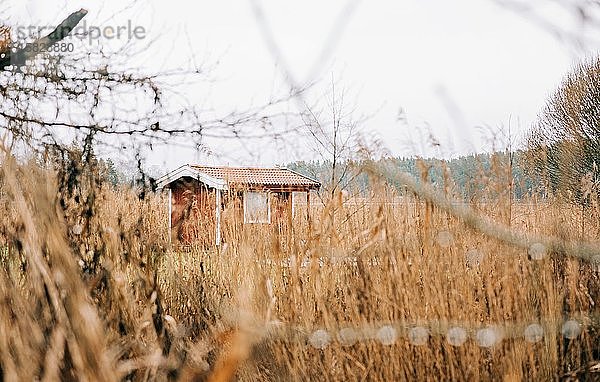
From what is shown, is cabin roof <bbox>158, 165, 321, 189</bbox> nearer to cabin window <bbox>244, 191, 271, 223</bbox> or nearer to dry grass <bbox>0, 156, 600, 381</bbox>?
cabin window <bbox>244, 191, 271, 223</bbox>

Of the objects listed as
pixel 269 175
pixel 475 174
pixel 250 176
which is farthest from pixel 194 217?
pixel 269 175

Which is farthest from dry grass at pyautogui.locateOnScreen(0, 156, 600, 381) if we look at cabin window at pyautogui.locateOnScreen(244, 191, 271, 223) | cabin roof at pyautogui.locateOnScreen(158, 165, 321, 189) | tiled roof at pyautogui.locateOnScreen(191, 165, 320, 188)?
tiled roof at pyautogui.locateOnScreen(191, 165, 320, 188)

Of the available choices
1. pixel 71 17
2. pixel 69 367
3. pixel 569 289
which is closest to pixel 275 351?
pixel 569 289

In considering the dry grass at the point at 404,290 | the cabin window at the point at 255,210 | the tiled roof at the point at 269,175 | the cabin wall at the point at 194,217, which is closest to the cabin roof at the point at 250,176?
the tiled roof at the point at 269,175

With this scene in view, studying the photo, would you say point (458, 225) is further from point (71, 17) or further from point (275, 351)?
point (71, 17)

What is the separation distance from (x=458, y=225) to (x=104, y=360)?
2.63 metres

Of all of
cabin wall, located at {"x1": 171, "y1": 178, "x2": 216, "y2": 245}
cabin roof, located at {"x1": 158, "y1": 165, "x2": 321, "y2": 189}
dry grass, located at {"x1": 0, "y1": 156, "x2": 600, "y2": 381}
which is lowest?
dry grass, located at {"x1": 0, "y1": 156, "x2": 600, "y2": 381}

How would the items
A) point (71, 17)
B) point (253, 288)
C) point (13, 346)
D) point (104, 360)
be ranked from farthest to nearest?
1. point (71, 17)
2. point (253, 288)
3. point (13, 346)
4. point (104, 360)

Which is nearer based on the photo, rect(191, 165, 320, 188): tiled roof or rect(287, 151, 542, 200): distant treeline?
rect(287, 151, 542, 200): distant treeline

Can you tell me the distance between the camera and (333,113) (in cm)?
869

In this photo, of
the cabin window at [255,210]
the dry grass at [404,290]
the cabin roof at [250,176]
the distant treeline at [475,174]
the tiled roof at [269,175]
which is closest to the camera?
the dry grass at [404,290]

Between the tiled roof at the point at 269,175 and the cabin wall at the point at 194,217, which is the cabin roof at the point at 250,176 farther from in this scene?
the cabin wall at the point at 194,217

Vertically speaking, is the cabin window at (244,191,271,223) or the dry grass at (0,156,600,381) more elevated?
the cabin window at (244,191,271,223)

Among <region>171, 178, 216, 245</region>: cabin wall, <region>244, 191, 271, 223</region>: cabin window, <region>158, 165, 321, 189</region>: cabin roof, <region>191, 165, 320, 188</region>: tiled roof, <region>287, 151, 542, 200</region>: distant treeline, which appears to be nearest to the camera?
<region>171, 178, 216, 245</region>: cabin wall
